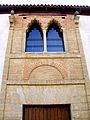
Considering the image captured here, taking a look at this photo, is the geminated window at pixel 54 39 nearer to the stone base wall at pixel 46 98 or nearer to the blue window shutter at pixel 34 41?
the blue window shutter at pixel 34 41

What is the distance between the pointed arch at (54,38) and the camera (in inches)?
341

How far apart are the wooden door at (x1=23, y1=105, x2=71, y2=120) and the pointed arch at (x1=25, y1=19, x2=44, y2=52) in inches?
95.4

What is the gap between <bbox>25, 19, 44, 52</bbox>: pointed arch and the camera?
865 cm

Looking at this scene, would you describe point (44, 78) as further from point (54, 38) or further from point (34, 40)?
point (54, 38)

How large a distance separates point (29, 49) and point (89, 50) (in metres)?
2.30

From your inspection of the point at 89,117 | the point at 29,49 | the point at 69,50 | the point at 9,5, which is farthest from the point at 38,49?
the point at 89,117

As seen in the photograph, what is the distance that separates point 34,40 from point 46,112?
3145mm

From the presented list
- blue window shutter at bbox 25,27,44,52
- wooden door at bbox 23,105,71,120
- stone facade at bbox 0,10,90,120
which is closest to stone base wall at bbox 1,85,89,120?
stone facade at bbox 0,10,90,120

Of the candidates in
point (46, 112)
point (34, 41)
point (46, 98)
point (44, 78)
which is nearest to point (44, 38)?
point (34, 41)

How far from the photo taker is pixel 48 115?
6.96 meters

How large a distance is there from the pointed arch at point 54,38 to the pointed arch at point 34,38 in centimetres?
32

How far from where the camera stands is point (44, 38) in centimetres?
868

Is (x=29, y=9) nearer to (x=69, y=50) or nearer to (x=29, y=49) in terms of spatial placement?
(x=29, y=49)

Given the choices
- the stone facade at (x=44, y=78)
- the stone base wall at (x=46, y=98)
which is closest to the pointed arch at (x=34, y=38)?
the stone facade at (x=44, y=78)
